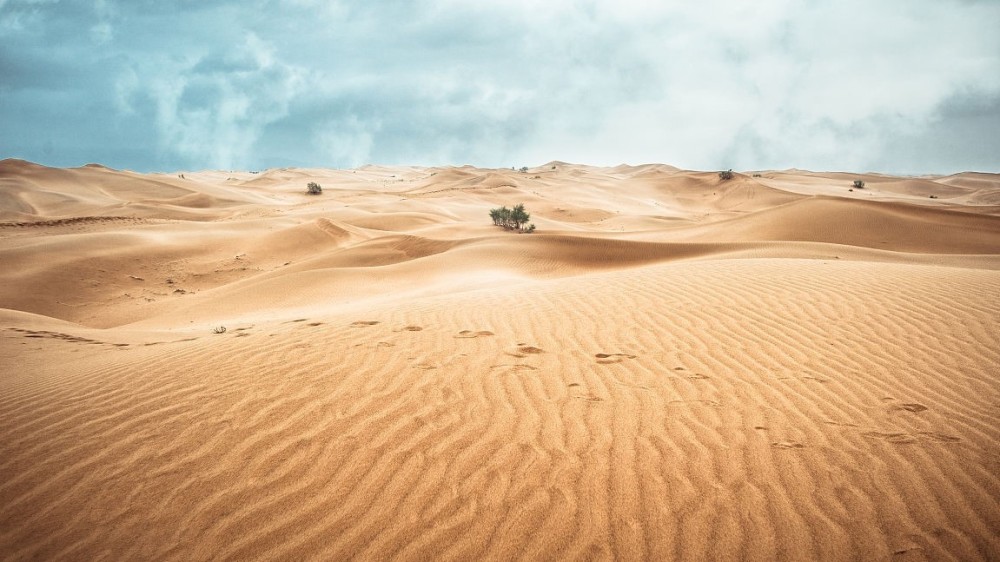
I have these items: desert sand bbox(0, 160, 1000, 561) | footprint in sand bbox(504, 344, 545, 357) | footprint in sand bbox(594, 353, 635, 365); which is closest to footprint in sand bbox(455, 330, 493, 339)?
desert sand bbox(0, 160, 1000, 561)

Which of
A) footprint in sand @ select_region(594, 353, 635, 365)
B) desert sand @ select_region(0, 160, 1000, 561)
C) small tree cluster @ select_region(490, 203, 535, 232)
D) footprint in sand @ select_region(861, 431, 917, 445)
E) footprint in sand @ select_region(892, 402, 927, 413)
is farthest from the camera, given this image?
small tree cluster @ select_region(490, 203, 535, 232)

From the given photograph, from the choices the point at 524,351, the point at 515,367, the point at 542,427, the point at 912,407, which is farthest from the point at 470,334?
the point at 912,407

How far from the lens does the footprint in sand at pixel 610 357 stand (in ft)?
13.7

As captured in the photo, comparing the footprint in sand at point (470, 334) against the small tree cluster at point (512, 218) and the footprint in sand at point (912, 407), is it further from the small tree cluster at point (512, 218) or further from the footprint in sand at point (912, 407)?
the small tree cluster at point (512, 218)

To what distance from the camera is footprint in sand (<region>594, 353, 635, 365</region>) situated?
4.19m

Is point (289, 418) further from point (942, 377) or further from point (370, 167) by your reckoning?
point (370, 167)

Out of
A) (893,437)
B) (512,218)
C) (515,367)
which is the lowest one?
(893,437)

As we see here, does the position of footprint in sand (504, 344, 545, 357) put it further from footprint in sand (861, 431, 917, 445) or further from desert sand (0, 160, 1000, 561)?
footprint in sand (861, 431, 917, 445)

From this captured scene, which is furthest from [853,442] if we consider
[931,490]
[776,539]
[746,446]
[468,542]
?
[468,542]

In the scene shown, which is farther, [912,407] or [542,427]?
[912,407]

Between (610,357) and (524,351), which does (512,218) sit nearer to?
(524,351)

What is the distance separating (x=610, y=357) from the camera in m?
4.29

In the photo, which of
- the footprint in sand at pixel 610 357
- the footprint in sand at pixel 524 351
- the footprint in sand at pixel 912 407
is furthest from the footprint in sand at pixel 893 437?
the footprint in sand at pixel 524 351

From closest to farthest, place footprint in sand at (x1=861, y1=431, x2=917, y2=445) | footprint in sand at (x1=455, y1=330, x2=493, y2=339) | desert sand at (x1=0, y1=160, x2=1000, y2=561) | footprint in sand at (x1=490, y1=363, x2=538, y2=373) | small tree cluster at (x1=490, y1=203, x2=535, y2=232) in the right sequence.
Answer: desert sand at (x1=0, y1=160, x2=1000, y2=561) → footprint in sand at (x1=861, y1=431, x2=917, y2=445) → footprint in sand at (x1=490, y1=363, x2=538, y2=373) → footprint in sand at (x1=455, y1=330, x2=493, y2=339) → small tree cluster at (x1=490, y1=203, x2=535, y2=232)
